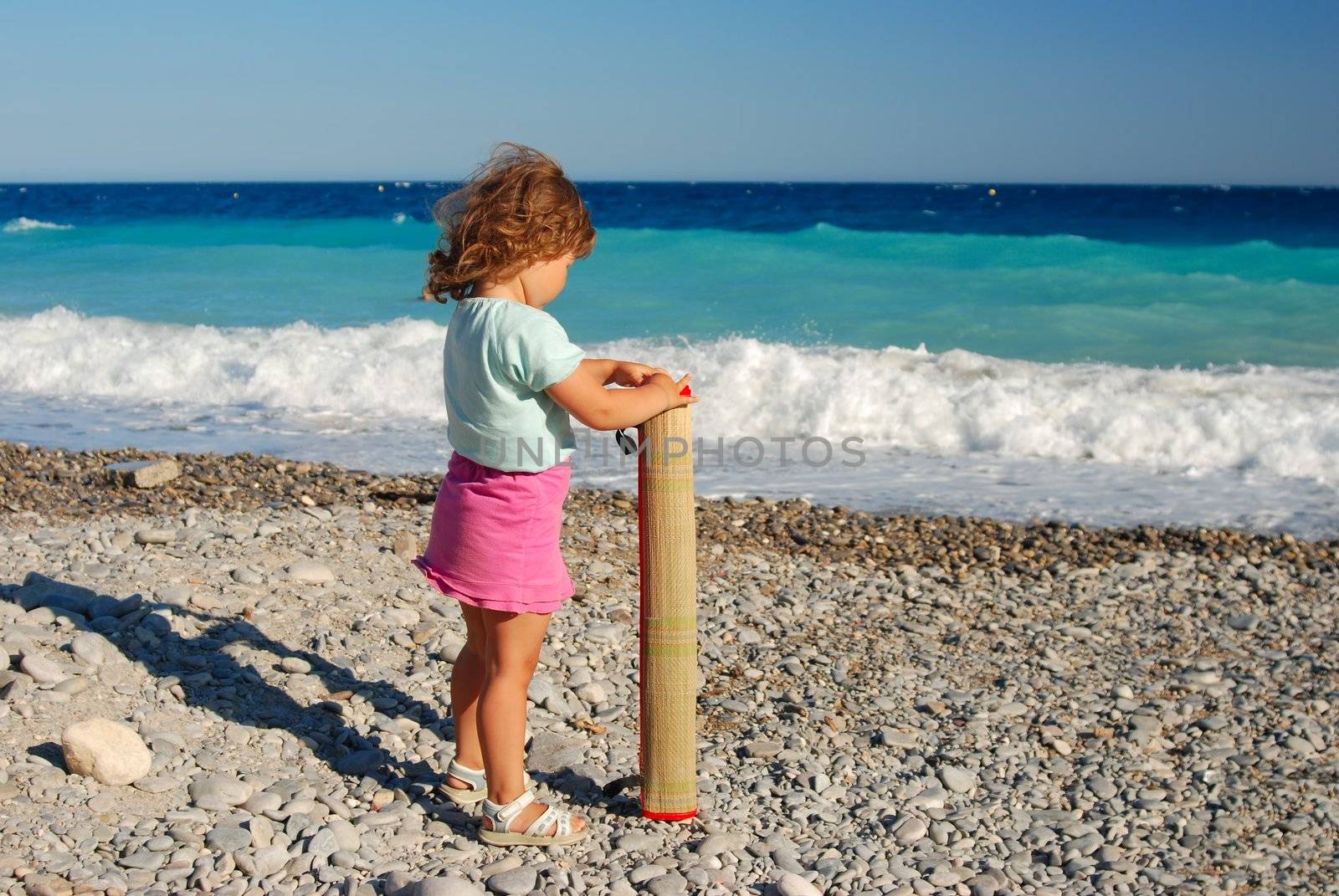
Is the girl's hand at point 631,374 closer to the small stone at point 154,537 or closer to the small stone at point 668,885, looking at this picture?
the small stone at point 668,885

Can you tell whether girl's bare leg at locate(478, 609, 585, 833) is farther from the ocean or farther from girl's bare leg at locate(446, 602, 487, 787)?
the ocean

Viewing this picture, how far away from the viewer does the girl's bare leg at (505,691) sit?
298cm

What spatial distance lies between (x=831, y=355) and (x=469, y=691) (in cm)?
1030

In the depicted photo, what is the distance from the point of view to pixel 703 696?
448 cm

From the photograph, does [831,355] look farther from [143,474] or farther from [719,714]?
[719,714]

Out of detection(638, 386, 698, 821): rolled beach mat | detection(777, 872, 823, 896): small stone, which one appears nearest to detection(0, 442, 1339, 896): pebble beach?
detection(777, 872, 823, 896): small stone

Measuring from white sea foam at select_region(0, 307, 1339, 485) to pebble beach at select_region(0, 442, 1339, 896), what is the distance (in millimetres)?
2807

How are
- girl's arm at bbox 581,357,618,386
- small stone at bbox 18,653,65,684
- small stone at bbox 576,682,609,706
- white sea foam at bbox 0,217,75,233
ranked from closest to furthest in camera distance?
1. girl's arm at bbox 581,357,618,386
2. small stone at bbox 18,653,65,684
3. small stone at bbox 576,682,609,706
4. white sea foam at bbox 0,217,75,233

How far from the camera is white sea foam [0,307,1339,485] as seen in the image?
9352 millimetres

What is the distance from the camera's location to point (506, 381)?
2.81 metres

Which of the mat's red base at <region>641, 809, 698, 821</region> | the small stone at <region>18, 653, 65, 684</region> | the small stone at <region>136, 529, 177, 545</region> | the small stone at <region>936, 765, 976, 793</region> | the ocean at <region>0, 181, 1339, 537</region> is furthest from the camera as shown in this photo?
the ocean at <region>0, 181, 1339, 537</region>

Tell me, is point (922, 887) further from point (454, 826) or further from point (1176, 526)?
point (1176, 526)

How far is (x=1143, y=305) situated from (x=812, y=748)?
631 inches

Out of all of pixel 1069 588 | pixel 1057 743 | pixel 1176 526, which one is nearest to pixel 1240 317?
pixel 1176 526
